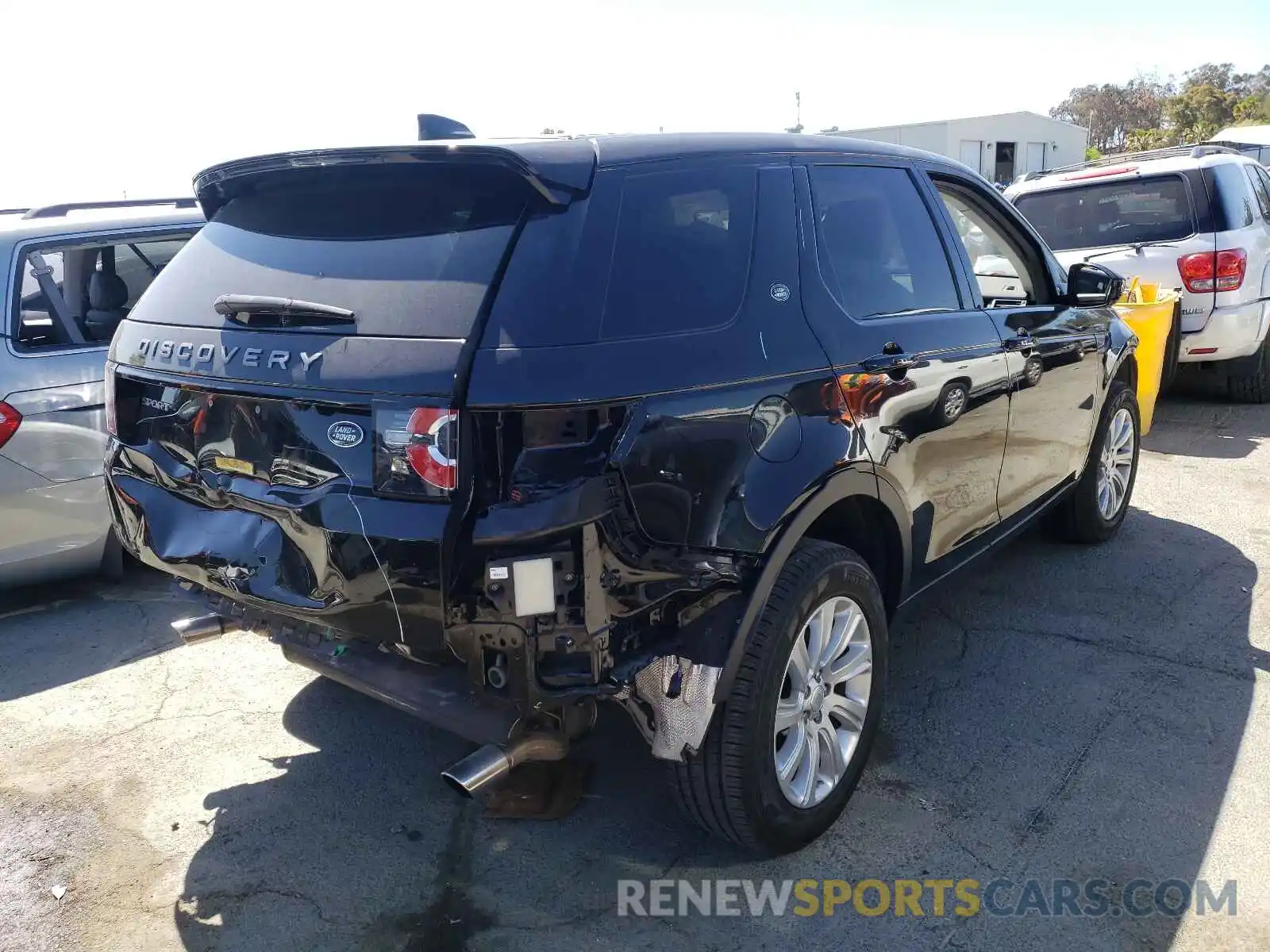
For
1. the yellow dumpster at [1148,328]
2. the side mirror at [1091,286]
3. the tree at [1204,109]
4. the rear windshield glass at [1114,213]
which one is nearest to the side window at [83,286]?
the side mirror at [1091,286]

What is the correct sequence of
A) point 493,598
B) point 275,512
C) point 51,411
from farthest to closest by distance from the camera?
point 51,411 → point 275,512 → point 493,598

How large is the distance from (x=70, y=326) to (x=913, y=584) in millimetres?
4015

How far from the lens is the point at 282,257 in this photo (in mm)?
2777

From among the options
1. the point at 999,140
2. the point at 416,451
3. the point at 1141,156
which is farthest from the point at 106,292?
the point at 999,140

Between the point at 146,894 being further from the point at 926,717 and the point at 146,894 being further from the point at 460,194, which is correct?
the point at 926,717

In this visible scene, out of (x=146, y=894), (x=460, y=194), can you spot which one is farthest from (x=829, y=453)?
(x=146, y=894)

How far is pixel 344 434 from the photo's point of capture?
95.3 inches

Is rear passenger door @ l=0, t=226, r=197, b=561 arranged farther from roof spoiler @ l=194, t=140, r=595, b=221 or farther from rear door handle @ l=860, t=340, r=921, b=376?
rear door handle @ l=860, t=340, r=921, b=376

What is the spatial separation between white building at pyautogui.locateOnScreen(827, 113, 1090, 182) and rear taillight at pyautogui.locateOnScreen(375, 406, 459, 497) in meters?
34.6

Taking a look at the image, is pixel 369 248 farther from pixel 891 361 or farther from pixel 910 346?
pixel 910 346

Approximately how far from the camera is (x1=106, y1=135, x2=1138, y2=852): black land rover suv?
2.29 m

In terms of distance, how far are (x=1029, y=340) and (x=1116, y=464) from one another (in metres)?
1.64

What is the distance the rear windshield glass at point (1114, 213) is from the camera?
7.66 metres
